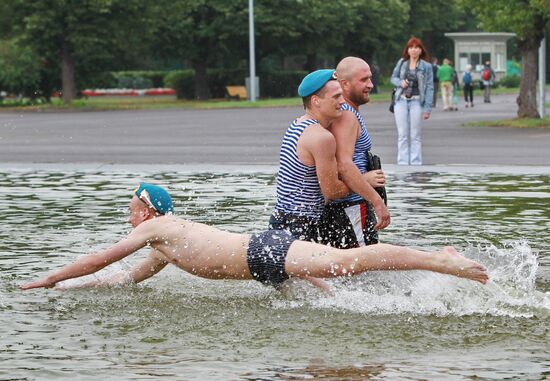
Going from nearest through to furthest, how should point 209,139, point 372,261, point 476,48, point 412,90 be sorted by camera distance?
1. point 372,261
2. point 412,90
3. point 209,139
4. point 476,48

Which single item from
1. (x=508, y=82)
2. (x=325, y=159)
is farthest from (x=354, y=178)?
(x=508, y=82)

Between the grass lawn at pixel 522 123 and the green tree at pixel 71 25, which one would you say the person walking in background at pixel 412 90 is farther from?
the green tree at pixel 71 25

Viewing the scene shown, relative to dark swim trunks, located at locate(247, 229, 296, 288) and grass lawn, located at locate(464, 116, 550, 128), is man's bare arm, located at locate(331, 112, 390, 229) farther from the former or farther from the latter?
grass lawn, located at locate(464, 116, 550, 128)

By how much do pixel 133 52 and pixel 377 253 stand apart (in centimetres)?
5774

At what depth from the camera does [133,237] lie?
28.0 feet

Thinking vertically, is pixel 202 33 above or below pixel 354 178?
above

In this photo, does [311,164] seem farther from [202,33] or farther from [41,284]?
[202,33]

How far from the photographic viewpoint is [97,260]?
28.2 feet

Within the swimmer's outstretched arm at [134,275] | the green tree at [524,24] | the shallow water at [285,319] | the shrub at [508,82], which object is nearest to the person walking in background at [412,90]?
the shallow water at [285,319]

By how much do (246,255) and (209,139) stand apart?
67.1ft

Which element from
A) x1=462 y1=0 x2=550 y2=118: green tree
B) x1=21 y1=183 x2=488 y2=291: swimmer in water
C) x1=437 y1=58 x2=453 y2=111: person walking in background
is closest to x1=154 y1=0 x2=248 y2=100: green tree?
x1=437 y1=58 x2=453 y2=111: person walking in background

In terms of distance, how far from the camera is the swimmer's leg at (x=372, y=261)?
788 centimetres

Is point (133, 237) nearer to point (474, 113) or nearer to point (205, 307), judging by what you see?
point (205, 307)

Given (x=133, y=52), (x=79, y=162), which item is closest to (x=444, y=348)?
(x=79, y=162)
